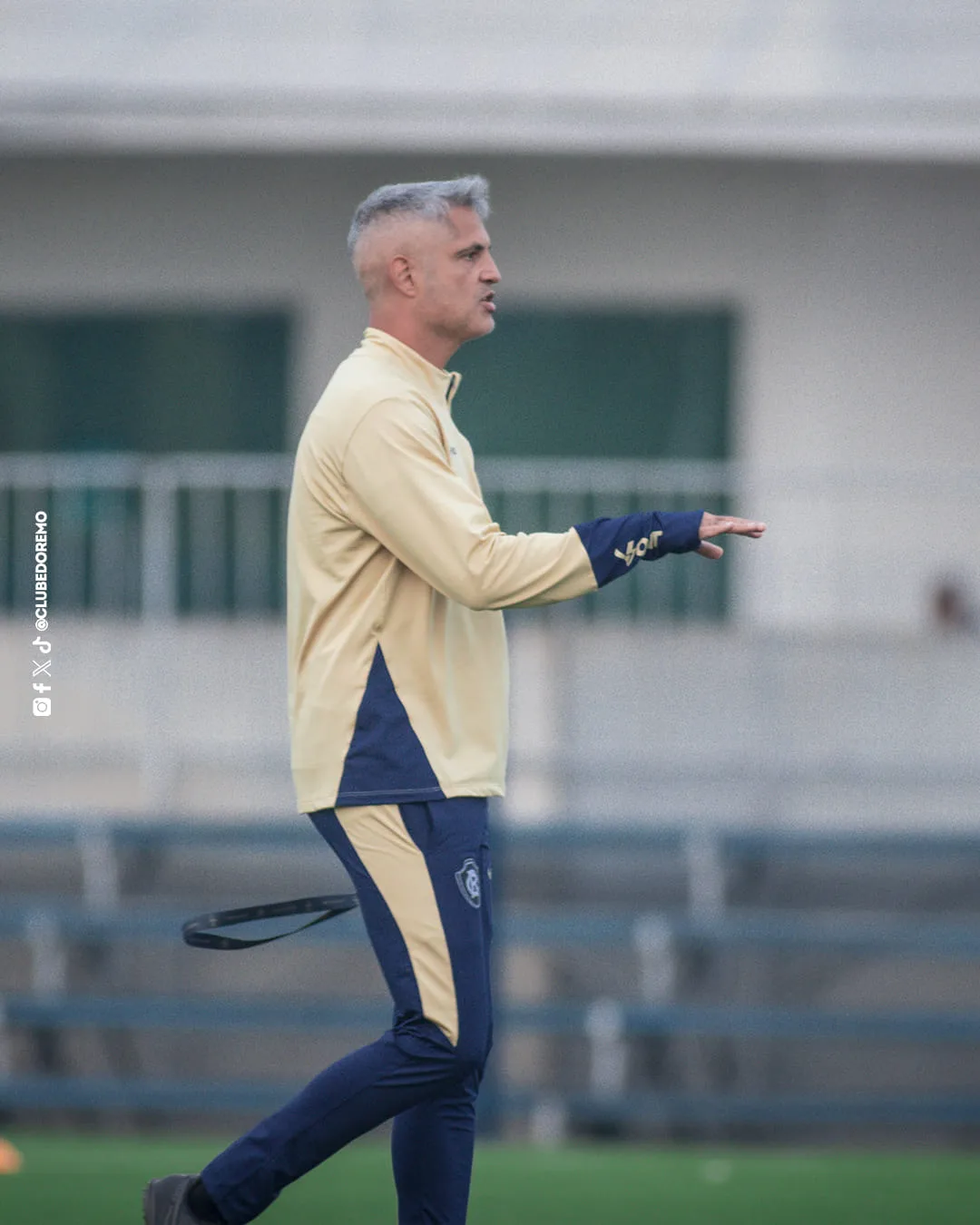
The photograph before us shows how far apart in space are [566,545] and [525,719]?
5176mm

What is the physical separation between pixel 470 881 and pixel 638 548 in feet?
2.20

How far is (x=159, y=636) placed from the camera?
8.71 meters

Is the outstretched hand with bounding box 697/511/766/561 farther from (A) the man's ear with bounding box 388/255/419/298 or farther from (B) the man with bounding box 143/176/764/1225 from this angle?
(A) the man's ear with bounding box 388/255/419/298

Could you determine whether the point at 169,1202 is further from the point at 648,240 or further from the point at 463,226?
the point at 648,240

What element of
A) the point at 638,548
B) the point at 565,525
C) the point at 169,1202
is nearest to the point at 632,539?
the point at 638,548

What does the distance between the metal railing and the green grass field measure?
2820 millimetres

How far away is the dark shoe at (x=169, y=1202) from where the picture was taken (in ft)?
12.0

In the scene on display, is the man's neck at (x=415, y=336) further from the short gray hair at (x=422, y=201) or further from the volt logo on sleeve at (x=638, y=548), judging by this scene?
the volt logo on sleeve at (x=638, y=548)

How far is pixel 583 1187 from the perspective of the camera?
20.2ft

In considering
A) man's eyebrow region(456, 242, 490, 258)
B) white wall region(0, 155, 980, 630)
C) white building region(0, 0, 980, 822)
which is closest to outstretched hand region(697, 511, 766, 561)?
man's eyebrow region(456, 242, 490, 258)

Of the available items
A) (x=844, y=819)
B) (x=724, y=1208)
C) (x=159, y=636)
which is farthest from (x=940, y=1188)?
(x=159, y=636)

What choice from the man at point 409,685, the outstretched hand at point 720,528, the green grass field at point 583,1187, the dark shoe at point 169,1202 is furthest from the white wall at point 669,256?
the dark shoe at point 169,1202

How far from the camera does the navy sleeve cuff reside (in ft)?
11.8

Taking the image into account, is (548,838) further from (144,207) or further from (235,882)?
(144,207)
